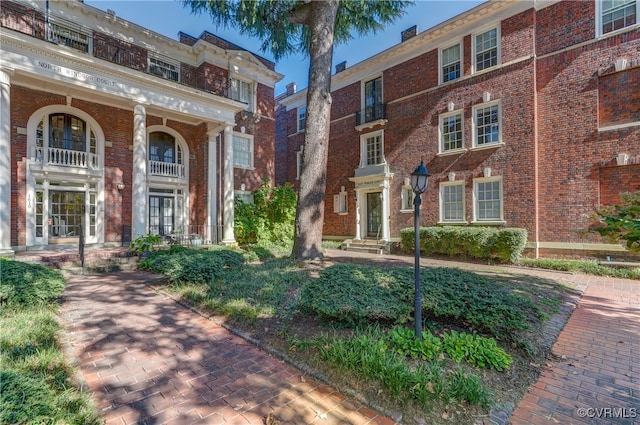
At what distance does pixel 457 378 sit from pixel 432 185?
38.1 feet

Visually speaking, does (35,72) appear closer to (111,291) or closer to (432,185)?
(111,291)

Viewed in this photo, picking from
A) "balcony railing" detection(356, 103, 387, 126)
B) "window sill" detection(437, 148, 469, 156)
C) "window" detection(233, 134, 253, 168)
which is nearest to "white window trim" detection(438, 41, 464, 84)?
"balcony railing" detection(356, 103, 387, 126)

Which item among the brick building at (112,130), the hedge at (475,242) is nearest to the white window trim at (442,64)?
the hedge at (475,242)

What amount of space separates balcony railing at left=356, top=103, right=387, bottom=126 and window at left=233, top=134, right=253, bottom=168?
6.02 m

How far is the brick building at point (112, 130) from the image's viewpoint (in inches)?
372

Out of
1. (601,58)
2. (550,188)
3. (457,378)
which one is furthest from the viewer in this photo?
(550,188)

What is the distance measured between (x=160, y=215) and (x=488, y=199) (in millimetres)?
13981

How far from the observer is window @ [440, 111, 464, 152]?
12758 mm

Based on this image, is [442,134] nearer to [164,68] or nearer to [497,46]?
[497,46]

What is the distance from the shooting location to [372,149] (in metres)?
16.0

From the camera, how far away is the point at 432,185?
13.4 metres

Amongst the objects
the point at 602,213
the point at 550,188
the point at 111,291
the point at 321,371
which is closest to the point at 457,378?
the point at 321,371

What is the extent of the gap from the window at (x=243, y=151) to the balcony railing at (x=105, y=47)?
2.22m

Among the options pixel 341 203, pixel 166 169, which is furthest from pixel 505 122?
pixel 166 169
